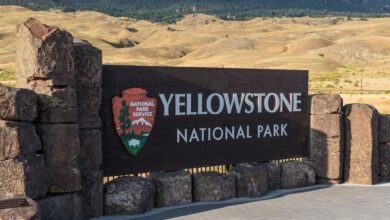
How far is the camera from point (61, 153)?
11.1 m

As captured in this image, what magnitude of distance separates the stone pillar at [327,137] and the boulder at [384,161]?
1.18 m

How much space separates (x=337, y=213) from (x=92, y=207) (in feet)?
16.2

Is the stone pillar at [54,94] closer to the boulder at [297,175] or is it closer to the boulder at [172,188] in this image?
the boulder at [172,188]

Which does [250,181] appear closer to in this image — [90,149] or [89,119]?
[90,149]

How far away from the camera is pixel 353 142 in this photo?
15.8 metres

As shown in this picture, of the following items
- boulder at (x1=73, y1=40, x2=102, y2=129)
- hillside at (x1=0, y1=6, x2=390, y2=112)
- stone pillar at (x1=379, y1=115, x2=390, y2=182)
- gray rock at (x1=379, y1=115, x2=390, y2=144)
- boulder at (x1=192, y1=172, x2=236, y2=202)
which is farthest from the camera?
hillside at (x1=0, y1=6, x2=390, y2=112)

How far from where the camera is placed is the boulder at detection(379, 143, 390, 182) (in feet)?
53.2

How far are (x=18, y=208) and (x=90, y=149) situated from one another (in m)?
3.06

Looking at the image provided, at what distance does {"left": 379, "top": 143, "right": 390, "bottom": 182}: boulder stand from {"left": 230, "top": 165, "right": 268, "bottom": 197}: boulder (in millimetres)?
3748

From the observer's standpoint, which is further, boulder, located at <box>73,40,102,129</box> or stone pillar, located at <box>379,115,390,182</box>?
stone pillar, located at <box>379,115,390,182</box>

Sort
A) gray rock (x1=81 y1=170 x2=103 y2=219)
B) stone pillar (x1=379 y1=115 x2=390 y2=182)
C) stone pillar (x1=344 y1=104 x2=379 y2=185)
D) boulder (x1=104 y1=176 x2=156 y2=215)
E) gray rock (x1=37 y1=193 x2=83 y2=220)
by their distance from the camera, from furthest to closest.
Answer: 1. stone pillar (x1=379 y1=115 x2=390 y2=182)
2. stone pillar (x1=344 y1=104 x2=379 y2=185)
3. boulder (x1=104 y1=176 x2=156 y2=215)
4. gray rock (x1=81 y1=170 x2=103 y2=219)
5. gray rock (x1=37 y1=193 x2=83 y2=220)

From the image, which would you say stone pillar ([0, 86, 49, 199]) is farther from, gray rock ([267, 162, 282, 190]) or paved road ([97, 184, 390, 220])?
gray rock ([267, 162, 282, 190])

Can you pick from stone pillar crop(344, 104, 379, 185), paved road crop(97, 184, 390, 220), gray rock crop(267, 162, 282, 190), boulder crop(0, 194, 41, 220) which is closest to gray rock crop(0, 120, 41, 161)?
boulder crop(0, 194, 41, 220)

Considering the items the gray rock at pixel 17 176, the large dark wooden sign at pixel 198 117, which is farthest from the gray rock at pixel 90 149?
the gray rock at pixel 17 176
